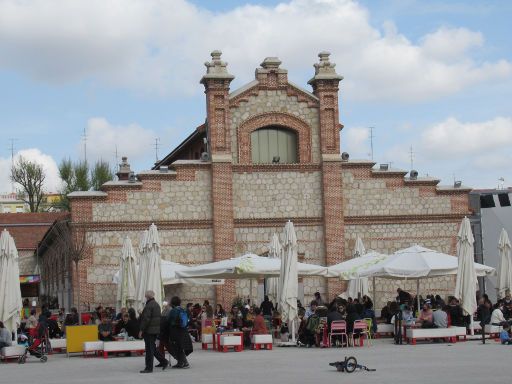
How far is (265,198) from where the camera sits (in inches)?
1531

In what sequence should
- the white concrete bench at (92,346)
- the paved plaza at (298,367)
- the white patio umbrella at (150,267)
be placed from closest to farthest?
the paved plaza at (298,367) → the white concrete bench at (92,346) → the white patio umbrella at (150,267)

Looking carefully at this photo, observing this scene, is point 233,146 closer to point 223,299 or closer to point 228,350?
point 223,299

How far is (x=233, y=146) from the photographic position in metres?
38.8

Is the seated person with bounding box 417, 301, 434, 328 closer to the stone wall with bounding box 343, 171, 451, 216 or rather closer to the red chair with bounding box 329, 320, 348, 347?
the red chair with bounding box 329, 320, 348, 347

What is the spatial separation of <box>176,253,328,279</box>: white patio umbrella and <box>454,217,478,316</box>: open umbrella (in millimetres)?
4306

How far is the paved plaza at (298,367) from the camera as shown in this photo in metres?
16.6

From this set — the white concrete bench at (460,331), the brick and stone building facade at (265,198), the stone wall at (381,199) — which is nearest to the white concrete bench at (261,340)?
the white concrete bench at (460,331)

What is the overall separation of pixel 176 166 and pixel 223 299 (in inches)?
214

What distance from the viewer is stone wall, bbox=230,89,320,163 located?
3875 cm

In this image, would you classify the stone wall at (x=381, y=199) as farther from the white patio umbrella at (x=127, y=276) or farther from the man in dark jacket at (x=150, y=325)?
the man in dark jacket at (x=150, y=325)

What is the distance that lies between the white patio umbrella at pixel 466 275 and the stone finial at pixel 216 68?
540 inches

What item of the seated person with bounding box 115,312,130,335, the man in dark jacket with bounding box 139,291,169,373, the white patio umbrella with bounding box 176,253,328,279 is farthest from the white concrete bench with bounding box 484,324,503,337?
the man in dark jacket with bounding box 139,291,169,373

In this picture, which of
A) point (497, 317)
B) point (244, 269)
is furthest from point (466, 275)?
point (244, 269)

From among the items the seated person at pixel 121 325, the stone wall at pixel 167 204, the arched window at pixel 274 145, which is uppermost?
the arched window at pixel 274 145
